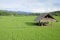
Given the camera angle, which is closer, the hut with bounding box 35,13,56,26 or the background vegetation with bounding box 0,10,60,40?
the background vegetation with bounding box 0,10,60,40

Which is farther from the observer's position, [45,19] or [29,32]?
[45,19]

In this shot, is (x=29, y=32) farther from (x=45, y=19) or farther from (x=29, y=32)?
(x=45, y=19)

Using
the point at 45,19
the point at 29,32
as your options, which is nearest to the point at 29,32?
the point at 29,32

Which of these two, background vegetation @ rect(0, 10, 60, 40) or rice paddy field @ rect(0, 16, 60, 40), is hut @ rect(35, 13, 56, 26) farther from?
rice paddy field @ rect(0, 16, 60, 40)

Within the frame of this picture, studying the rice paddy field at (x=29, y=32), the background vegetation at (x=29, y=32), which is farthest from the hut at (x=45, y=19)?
the rice paddy field at (x=29, y=32)

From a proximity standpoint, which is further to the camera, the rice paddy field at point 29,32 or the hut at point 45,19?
the hut at point 45,19

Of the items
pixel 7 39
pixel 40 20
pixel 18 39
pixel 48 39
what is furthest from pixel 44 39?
pixel 40 20

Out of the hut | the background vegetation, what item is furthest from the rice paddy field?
the hut

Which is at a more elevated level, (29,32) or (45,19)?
(45,19)

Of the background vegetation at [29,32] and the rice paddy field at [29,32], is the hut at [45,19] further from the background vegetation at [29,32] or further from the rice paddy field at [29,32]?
the rice paddy field at [29,32]

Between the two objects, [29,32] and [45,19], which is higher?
[45,19]

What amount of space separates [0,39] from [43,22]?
59.1 feet

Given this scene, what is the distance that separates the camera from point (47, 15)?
33062 mm

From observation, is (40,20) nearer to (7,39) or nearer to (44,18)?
(44,18)
